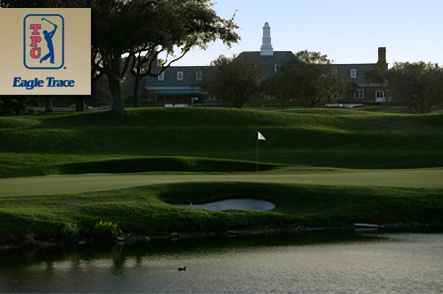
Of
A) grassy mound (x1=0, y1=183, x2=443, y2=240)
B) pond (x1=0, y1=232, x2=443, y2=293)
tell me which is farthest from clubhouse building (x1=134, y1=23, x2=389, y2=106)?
pond (x1=0, y1=232, x2=443, y2=293)

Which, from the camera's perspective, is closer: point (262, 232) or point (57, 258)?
point (57, 258)

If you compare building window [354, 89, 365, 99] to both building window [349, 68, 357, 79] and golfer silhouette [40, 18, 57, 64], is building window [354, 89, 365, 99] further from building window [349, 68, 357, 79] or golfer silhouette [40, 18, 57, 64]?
golfer silhouette [40, 18, 57, 64]

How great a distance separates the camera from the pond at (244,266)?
25.8 metres

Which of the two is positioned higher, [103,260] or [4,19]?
[4,19]

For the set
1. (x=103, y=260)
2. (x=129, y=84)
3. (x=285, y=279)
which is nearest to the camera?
(x=285, y=279)

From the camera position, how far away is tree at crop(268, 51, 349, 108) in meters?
109

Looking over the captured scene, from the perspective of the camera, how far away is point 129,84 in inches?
5920

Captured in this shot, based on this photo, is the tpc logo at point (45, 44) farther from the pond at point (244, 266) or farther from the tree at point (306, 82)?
the tree at point (306, 82)

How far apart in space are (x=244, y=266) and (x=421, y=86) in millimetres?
78879

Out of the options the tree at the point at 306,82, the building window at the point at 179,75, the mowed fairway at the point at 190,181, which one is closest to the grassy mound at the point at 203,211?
the mowed fairway at the point at 190,181

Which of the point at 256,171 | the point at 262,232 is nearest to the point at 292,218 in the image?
the point at 262,232

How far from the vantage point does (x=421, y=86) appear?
104188mm

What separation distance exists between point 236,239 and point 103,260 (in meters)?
6.50

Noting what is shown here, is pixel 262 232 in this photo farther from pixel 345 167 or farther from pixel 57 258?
pixel 345 167
